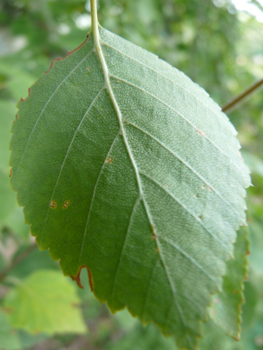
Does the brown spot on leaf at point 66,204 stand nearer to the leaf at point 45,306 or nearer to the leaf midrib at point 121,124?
the leaf midrib at point 121,124

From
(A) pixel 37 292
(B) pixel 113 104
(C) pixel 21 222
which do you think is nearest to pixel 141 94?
(B) pixel 113 104

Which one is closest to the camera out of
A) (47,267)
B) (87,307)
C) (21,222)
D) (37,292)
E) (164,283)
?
(164,283)

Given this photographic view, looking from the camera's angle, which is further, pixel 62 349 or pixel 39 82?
pixel 62 349

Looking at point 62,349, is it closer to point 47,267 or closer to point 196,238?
point 47,267

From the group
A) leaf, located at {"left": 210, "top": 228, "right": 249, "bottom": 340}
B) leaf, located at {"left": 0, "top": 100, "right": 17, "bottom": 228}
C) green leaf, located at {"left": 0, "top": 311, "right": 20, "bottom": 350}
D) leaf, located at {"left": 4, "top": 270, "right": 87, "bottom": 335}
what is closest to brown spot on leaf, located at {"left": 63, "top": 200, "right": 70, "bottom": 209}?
leaf, located at {"left": 210, "top": 228, "right": 249, "bottom": 340}

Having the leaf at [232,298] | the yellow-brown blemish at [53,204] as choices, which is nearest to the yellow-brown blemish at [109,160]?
the yellow-brown blemish at [53,204]

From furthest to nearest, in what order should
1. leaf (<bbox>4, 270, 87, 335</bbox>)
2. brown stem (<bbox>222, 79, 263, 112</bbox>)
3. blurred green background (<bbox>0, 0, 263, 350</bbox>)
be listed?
1. leaf (<bbox>4, 270, 87, 335</bbox>)
2. blurred green background (<bbox>0, 0, 263, 350</bbox>)
3. brown stem (<bbox>222, 79, 263, 112</bbox>)

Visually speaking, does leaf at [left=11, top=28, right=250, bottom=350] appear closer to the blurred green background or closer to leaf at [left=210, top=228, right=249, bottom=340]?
leaf at [left=210, top=228, right=249, bottom=340]

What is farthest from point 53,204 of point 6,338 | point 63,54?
point 63,54
